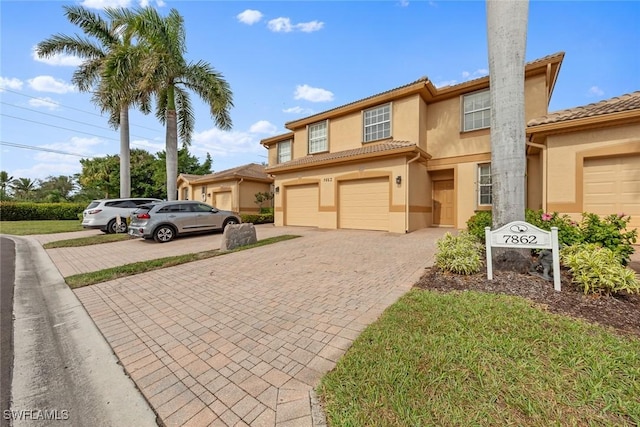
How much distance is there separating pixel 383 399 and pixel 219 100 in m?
14.0

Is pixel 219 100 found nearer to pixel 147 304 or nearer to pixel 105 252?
pixel 105 252

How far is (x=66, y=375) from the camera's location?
8.25 ft

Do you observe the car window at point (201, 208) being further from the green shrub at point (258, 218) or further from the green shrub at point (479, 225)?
the green shrub at point (479, 225)

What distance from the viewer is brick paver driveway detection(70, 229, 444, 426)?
6.97ft

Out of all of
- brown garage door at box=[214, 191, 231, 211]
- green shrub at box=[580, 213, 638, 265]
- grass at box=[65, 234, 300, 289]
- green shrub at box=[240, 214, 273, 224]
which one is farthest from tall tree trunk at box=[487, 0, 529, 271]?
brown garage door at box=[214, 191, 231, 211]

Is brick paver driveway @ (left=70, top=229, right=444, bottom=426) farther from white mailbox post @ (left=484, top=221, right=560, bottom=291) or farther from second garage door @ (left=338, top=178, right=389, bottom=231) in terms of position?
second garage door @ (left=338, top=178, right=389, bottom=231)

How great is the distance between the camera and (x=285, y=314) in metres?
3.61

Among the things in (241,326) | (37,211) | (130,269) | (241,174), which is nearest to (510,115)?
(241,326)

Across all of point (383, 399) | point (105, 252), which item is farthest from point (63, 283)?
point (383, 399)

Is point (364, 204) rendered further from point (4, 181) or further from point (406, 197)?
point (4, 181)

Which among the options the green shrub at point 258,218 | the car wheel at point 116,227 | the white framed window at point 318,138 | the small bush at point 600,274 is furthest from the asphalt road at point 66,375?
the white framed window at point 318,138

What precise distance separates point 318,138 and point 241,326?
1378cm

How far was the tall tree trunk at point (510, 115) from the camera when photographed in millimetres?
4391

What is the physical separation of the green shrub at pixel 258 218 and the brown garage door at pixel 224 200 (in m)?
3.43
